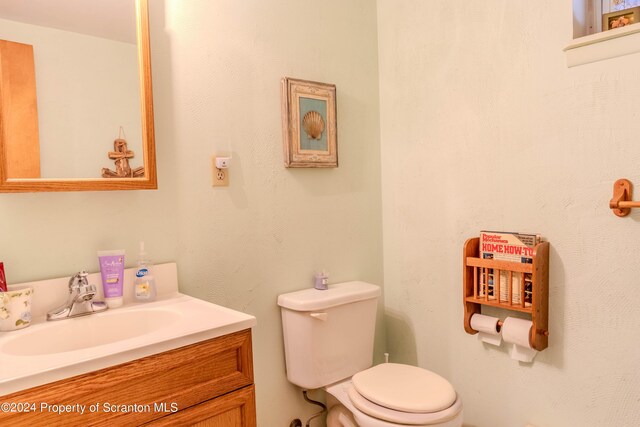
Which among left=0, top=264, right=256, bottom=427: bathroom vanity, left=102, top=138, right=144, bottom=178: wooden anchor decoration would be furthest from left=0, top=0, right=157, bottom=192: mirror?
left=0, top=264, right=256, bottom=427: bathroom vanity

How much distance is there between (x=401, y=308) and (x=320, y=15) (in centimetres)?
138

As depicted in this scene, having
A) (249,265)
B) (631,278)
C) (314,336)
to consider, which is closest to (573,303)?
(631,278)

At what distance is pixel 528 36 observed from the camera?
148 cm

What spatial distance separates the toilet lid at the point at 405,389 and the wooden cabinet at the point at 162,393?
476mm

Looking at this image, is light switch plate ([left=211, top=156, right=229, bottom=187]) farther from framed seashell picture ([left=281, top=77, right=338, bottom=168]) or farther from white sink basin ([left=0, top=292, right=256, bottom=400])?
white sink basin ([left=0, top=292, right=256, bottom=400])

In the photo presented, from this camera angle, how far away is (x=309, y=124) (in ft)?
5.68

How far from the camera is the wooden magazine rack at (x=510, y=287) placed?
1.41 metres

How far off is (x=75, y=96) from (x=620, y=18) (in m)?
1.71

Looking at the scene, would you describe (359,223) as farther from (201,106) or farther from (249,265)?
(201,106)

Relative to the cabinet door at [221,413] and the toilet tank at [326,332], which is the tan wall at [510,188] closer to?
the toilet tank at [326,332]

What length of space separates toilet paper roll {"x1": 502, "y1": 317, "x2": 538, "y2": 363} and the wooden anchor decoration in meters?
1.36

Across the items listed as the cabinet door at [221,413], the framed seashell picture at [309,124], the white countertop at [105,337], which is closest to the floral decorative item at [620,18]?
the framed seashell picture at [309,124]

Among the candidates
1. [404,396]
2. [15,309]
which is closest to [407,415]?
[404,396]

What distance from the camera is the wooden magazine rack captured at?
4.61ft
